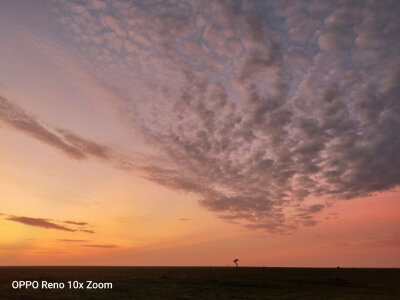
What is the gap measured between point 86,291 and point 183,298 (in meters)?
16.8

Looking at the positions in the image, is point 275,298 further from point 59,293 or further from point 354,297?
point 59,293

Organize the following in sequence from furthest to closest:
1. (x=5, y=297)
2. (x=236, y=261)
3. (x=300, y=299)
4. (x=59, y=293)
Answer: (x=236, y=261)
(x=59, y=293)
(x=300, y=299)
(x=5, y=297)

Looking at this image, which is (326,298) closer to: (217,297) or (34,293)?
(217,297)

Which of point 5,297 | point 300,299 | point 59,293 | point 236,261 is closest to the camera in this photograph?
point 5,297

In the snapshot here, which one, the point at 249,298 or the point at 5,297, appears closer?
the point at 5,297

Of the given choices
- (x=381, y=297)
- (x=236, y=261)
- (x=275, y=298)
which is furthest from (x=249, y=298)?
(x=236, y=261)

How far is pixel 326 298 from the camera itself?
45469 mm

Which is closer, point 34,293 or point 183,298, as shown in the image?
point 183,298

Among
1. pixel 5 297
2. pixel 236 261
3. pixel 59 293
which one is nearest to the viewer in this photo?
pixel 5 297

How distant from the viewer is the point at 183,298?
144ft

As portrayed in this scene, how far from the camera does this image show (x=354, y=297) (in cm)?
4672

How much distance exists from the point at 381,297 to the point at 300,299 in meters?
12.7

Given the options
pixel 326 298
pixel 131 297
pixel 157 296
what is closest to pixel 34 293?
pixel 131 297

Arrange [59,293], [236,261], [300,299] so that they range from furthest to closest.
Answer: [236,261] < [59,293] < [300,299]
